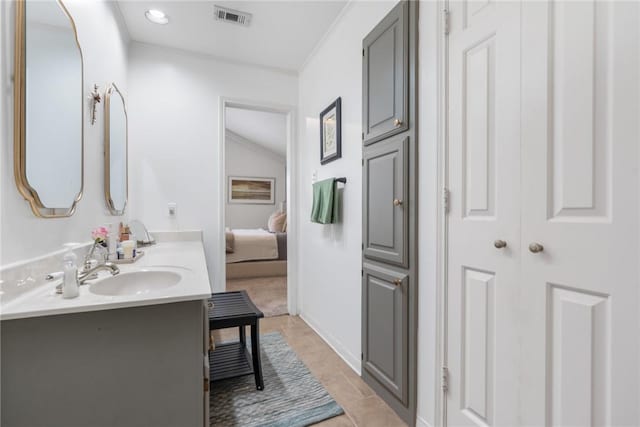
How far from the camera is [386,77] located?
5.37ft

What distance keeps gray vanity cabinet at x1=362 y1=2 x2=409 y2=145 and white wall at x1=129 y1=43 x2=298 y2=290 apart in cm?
150

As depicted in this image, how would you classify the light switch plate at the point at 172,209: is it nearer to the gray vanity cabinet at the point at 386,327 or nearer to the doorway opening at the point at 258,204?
the doorway opening at the point at 258,204

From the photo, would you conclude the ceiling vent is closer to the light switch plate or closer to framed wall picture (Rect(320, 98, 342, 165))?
framed wall picture (Rect(320, 98, 342, 165))

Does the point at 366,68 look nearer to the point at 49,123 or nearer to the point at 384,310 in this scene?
the point at 384,310

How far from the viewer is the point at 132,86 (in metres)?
2.55

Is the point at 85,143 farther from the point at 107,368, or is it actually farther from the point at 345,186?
the point at 345,186

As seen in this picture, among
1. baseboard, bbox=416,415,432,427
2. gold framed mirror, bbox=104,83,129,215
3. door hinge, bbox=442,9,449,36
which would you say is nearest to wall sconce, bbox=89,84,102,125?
gold framed mirror, bbox=104,83,129,215

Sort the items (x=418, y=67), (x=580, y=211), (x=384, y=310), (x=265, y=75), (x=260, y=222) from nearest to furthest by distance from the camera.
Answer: (x=580, y=211)
(x=418, y=67)
(x=384, y=310)
(x=265, y=75)
(x=260, y=222)

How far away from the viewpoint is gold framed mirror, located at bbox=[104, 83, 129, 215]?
1871 mm

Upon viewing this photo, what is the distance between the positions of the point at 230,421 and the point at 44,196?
1.34 metres

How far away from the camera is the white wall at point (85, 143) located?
92 centimetres

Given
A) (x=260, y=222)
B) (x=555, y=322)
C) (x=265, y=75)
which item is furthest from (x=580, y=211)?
(x=260, y=222)

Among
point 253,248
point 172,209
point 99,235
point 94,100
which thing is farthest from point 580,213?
point 253,248

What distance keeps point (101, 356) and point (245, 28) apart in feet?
7.83
